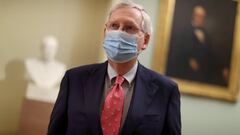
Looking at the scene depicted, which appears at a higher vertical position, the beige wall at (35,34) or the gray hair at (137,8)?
the gray hair at (137,8)

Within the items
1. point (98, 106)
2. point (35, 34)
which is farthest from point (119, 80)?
point (35, 34)

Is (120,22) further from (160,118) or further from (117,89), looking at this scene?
(160,118)

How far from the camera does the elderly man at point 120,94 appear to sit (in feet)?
5.37

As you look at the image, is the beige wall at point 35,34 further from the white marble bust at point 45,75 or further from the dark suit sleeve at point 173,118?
the dark suit sleeve at point 173,118

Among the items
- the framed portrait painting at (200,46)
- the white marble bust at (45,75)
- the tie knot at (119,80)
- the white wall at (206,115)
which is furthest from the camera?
the white wall at (206,115)

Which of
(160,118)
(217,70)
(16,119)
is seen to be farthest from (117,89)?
(16,119)

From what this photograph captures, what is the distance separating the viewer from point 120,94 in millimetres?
1688

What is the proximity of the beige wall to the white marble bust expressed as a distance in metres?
0.71

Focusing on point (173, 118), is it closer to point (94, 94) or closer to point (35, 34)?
point (94, 94)

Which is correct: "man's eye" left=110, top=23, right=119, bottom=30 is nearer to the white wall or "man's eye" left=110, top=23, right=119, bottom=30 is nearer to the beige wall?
the white wall

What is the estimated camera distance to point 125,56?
179 cm

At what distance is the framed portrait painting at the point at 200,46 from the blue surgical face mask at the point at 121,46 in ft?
6.58

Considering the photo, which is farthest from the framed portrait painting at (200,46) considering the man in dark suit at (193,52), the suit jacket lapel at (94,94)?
the suit jacket lapel at (94,94)

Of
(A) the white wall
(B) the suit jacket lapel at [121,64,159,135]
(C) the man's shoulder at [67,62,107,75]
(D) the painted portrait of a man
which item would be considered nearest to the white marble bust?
(A) the white wall
